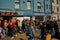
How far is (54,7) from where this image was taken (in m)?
61.9

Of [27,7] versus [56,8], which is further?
[56,8]

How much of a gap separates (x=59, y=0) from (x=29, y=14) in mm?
25764

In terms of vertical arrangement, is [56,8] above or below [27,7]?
below

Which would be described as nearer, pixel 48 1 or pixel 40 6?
pixel 40 6

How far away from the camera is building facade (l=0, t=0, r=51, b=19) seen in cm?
3628

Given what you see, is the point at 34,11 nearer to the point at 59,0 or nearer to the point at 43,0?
the point at 43,0

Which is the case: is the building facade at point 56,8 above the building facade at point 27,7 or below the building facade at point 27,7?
below

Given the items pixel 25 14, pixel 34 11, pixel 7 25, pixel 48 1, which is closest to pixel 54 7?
pixel 48 1

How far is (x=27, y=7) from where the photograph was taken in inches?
1666

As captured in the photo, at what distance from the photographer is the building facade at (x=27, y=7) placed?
36281mm

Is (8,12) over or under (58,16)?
over

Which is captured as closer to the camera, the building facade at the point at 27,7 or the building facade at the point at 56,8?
the building facade at the point at 27,7

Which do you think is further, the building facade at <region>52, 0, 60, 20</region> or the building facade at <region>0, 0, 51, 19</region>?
the building facade at <region>52, 0, 60, 20</region>

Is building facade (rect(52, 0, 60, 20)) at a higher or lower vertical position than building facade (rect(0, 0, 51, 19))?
lower
